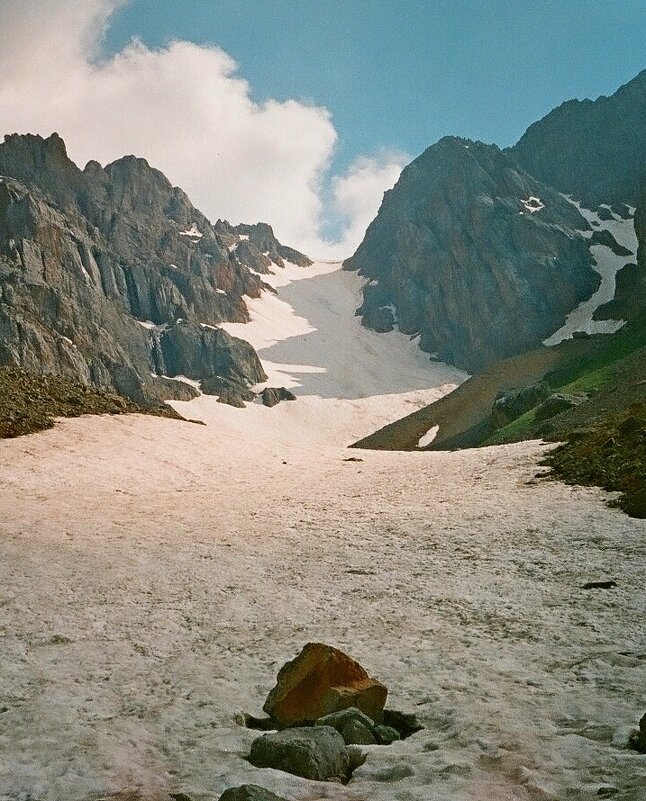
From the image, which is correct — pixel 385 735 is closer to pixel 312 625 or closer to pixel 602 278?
pixel 312 625

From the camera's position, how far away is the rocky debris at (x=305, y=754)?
5703 millimetres

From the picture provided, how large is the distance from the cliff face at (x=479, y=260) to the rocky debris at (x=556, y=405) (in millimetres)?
94141

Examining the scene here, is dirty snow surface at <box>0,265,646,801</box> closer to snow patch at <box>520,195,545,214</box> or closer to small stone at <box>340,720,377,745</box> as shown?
small stone at <box>340,720,377,745</box>

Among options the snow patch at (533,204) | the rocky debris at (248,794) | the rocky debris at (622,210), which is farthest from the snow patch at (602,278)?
the rocky debris at (248,794)

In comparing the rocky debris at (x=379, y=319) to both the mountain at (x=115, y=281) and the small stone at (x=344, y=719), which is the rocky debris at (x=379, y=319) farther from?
the small stone at (x=344, y=719)

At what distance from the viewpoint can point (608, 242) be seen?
157 metres

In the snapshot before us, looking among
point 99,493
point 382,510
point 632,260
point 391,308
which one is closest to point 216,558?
point 382,510

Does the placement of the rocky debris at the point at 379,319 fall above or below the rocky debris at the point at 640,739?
above

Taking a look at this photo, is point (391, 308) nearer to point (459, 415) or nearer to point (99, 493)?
point (459, 415)

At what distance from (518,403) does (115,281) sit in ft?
322

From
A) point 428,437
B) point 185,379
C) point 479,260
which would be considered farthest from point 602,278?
point 185,379

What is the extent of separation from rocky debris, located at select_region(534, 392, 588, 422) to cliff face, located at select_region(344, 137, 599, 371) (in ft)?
309

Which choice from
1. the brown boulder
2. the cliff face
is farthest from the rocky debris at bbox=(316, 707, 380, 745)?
the cliff face

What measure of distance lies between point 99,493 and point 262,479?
7.84 m
